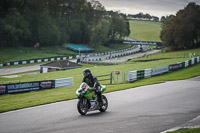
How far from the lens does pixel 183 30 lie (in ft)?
312

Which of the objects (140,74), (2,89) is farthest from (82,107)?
(140,74)

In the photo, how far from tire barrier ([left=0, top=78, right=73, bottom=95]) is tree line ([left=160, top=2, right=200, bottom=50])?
6737 cm

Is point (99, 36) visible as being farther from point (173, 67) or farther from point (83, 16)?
point (173, 67)

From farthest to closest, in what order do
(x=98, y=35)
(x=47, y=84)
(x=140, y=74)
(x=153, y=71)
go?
(x=98, y=35)
(x=153, y=71)
(x=140, y=74)
(x=47, y=84)

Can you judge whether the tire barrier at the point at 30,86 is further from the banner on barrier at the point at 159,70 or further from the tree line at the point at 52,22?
the tree line at the point at 52,22

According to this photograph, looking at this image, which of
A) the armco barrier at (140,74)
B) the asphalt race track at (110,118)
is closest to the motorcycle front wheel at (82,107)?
the asphalt race track at (110,118)

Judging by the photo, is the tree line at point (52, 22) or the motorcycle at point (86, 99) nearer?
the motorcycle at point (86, 99)

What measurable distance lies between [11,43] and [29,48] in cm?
601

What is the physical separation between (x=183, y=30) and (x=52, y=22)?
44708mm

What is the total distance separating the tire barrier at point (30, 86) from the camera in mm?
28078

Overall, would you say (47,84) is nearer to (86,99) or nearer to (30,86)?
(30,86)

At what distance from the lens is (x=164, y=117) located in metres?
13.9

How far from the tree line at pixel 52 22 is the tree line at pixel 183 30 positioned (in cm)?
3226

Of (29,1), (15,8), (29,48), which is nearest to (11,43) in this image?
(29,48)
